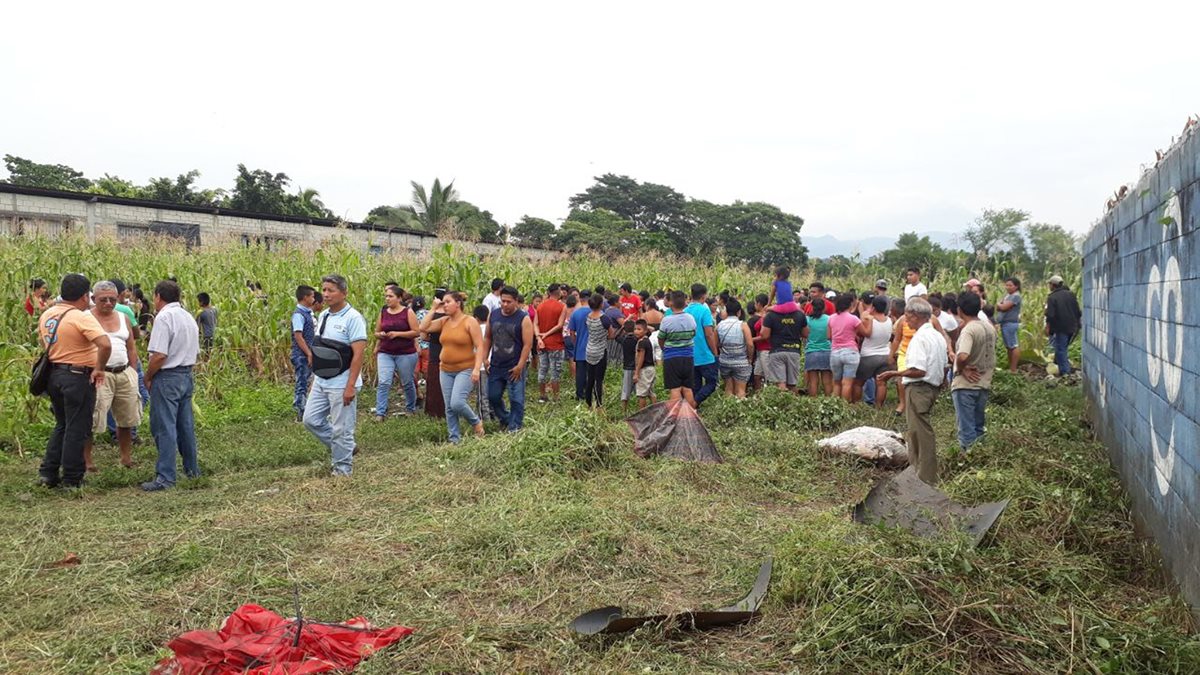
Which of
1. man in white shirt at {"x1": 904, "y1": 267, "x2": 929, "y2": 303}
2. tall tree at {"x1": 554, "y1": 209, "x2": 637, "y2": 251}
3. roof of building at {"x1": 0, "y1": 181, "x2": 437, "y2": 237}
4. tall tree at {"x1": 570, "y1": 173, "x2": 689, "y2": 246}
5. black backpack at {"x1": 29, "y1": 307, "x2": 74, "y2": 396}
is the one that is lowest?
black backpack at {"x1": 29, "y1": 307, "x2": 74, "y2": 396}

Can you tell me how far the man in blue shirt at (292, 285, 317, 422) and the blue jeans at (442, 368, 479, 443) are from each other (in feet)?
8.31

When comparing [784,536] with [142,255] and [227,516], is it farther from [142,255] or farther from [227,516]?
[142,255]

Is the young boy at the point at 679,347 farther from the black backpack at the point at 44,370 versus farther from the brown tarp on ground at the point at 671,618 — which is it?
the black backpack at the point at 44,370

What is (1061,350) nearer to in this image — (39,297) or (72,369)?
(72,369)

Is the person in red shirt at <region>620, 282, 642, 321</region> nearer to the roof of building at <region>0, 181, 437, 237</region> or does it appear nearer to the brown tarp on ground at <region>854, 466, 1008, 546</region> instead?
the roof of building at <region>0, 181, 437, 237</region>

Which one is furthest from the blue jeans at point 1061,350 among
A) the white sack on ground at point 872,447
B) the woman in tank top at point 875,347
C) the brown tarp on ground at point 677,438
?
the brown tarp on ground at point 677,438

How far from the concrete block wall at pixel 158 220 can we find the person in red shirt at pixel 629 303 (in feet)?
13.5

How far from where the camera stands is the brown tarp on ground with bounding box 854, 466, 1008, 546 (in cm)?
537

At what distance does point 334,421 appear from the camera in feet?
25.9

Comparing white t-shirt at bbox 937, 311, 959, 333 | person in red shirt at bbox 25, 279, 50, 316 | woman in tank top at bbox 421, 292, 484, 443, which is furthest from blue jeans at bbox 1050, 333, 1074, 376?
person in red shirt at bbox 25, 279, 50, 316

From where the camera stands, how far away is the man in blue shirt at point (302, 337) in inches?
450

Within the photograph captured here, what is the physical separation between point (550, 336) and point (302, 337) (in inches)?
150

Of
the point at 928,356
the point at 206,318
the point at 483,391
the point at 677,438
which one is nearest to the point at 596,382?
the point at 483,391

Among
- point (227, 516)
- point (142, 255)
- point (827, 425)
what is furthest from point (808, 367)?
point (142, 255)
